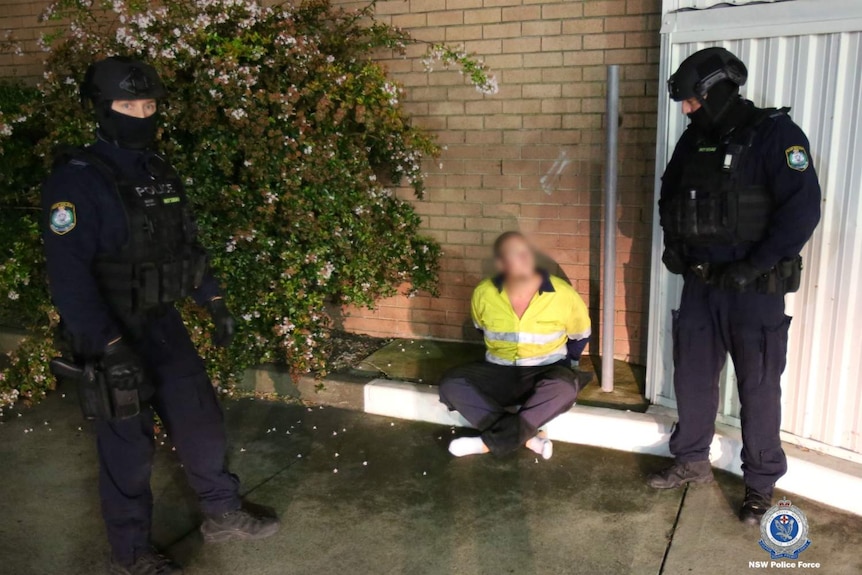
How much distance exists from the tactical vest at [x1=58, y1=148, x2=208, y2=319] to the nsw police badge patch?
8.12ft

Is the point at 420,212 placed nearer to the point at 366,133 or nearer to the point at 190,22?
the point at 366,133

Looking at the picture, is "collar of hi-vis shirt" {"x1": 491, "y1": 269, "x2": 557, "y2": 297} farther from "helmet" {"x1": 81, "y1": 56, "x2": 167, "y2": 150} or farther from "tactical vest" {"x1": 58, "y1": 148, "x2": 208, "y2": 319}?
"helmet" {"x1": 81, "y1": 56, "x2": 167, "y2": 150}

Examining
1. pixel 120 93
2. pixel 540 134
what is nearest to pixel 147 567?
pixel 120 93

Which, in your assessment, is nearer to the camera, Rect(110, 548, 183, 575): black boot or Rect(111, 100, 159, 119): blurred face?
Rect(111, 100, 159, 119): blurred face

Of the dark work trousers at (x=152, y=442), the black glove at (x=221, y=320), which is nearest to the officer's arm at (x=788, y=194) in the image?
the black glove at (x=221, y=320)

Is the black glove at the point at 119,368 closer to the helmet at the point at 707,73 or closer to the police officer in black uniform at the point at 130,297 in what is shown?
the police officer in black uniform at the point at 130,297

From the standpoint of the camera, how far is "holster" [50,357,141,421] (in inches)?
108

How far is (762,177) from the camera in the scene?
3.05 metres

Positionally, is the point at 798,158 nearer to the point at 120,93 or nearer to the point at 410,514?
the point at 410,514

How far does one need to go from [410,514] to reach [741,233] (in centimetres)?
182

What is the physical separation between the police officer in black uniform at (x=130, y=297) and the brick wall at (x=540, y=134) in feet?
6.16

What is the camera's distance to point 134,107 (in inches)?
111

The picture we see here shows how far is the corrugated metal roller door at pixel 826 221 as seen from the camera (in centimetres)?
323

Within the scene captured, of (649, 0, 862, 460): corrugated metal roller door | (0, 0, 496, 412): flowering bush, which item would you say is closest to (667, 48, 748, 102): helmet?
(649, 0, 862, 460): corrugated metal roller door
